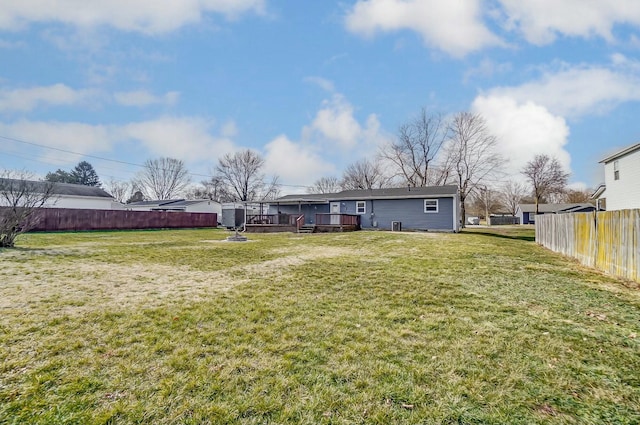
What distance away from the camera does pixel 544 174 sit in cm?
3894

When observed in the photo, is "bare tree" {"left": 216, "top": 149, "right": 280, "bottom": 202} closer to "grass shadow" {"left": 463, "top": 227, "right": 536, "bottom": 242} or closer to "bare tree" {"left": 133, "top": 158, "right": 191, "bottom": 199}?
"bare tree" {"left": 133, "top": 158, "right": 191, "bottom": 199}

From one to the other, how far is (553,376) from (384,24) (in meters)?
12.7

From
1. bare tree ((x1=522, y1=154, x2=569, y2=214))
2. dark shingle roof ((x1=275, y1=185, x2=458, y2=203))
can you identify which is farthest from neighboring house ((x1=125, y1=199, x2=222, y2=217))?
bare tree ((x1=522, y1=154, x2=569, y2=214))

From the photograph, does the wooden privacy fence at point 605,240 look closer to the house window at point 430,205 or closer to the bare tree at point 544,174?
the house window at point 430,205

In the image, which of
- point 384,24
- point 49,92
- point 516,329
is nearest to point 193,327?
point 516,329

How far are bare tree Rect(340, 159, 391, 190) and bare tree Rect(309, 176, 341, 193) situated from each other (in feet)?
→ 17.1

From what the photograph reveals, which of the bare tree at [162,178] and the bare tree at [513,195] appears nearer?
the bare tree at [162,178]

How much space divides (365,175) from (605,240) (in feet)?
Result: 122

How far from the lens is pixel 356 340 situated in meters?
3.05

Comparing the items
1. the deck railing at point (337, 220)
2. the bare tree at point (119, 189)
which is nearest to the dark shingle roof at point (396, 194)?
the deck railing at point (337, 220)

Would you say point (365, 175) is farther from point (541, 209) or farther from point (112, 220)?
point (112, 220)

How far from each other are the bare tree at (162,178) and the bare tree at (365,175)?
28007 mm

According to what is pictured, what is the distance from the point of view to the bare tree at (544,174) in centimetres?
3812

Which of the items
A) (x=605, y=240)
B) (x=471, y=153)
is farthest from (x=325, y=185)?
(x=605, y=240)
